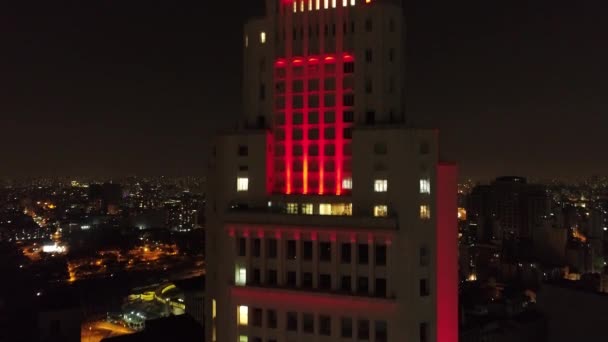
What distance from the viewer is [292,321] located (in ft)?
77.4

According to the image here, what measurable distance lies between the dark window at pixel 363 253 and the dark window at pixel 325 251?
4.70ft

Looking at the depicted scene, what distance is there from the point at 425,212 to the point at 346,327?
6422mm

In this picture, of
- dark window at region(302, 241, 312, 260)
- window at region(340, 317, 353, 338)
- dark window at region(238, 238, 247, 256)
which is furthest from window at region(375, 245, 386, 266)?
dark window at region(238, 238, 247, 256)

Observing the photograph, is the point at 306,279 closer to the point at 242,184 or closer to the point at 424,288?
the point at 424,288

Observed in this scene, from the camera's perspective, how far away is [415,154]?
22.8 metres

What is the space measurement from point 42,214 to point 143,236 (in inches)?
2417

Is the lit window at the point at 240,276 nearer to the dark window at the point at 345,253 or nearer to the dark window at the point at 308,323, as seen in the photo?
the dark window at the point at 308,323

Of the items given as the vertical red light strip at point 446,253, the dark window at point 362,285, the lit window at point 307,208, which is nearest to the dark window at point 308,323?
the dark window at point 362,285

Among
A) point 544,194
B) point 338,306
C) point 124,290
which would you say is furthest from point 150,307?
point 544,194

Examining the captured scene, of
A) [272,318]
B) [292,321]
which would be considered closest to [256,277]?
[272,318]

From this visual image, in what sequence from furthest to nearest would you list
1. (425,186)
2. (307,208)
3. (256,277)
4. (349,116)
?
1. (349,116)
2. (307,208)
3. (256,277)
4. (425,186)

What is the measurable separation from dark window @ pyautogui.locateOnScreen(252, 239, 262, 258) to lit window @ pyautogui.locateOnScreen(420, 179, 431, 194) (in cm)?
813

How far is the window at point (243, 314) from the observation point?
78.9 ft

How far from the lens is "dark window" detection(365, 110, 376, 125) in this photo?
2466cm
